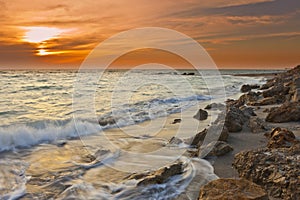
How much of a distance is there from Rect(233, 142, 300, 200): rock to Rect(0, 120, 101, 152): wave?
5.13 metres

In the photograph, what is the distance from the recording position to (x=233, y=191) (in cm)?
273

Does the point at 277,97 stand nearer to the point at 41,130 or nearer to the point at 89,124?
the point at 89,124

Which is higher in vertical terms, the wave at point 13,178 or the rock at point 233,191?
the rock at point 233,191

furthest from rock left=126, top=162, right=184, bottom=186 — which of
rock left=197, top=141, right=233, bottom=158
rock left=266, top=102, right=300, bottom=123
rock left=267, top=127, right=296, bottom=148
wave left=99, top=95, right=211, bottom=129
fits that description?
wave left=99, top=95, right=211, bottom=129

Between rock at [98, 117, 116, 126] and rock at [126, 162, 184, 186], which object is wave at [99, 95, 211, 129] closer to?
rock at [98, 117, 116, 126]

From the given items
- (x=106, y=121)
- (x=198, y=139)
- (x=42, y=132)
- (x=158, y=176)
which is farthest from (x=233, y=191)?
(x=106, y=121)

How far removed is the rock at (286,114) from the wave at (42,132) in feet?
16.5

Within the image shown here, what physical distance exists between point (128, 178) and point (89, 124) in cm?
489

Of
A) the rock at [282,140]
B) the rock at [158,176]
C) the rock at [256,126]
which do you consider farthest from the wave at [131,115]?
the rock at [282,140]

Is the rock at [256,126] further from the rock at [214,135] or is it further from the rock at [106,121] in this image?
the rock at [106,121]

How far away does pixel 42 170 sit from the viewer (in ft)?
15.5

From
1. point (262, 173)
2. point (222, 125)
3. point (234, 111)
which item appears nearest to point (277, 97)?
point (234, 111)

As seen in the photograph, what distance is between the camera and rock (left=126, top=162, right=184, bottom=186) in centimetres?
387

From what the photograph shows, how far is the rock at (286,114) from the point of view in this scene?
22.2ft
